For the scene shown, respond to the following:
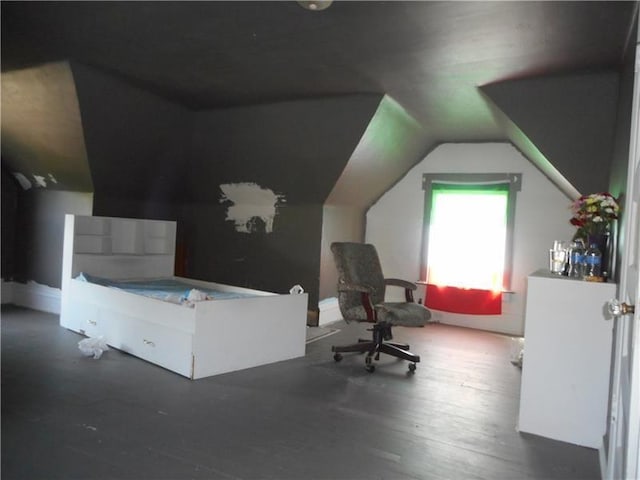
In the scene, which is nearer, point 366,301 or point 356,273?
point 366,301

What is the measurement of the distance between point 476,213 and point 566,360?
10.8 ft

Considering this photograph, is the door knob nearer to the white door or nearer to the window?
the white door

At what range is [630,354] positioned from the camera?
4.86 feet

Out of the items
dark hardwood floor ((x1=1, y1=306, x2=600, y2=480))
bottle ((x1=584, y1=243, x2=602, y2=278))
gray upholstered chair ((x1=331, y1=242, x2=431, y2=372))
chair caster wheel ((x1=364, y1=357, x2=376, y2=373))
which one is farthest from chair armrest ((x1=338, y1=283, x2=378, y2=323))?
bottle ((x1=584, y1=243, x2=602, y2=278))

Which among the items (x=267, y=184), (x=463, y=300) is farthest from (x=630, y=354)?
(x=267, y=184)

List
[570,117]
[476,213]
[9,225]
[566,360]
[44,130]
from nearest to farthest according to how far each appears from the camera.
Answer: [566,360] < [570,117] < [44,130] < [476,213] < [9,225]

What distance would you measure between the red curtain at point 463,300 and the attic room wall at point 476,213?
0.53 feet

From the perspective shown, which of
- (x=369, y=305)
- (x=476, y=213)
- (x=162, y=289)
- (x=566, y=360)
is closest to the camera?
(x=566, y=360)

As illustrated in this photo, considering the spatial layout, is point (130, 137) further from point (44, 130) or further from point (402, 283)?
point (402, 283)

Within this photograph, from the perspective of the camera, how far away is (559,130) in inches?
148

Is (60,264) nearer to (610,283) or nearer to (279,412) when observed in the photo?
(279,412)

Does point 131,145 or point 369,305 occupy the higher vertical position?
point 131,145

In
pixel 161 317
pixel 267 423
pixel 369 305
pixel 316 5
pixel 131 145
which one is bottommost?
pixel 267 423

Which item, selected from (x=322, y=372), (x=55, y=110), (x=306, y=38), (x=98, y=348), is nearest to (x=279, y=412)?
(x=322, y=372)
